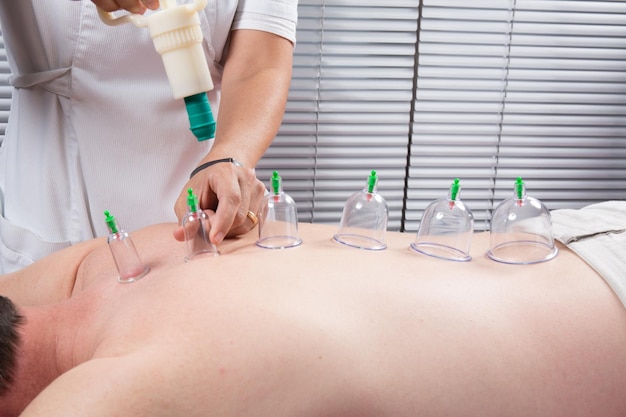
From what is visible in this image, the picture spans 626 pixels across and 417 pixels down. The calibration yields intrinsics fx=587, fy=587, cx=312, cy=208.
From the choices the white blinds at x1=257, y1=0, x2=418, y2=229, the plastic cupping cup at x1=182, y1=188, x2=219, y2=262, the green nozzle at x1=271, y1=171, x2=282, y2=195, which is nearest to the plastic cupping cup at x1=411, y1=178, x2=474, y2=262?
the green nozzle at x1=271, y1=171, x2=282, y2=195

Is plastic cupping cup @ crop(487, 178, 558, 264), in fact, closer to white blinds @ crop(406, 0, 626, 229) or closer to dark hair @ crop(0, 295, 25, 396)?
dark hair @ crop(0, 295, 25, 396)

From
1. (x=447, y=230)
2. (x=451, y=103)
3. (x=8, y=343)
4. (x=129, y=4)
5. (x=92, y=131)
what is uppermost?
(x=129, y=4)

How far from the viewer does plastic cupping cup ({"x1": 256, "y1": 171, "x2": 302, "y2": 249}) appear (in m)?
1.29

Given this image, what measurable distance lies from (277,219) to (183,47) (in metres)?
0.44

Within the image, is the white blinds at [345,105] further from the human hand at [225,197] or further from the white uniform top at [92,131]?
the human hand at [225,197]

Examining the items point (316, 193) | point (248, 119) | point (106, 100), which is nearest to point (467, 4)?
point (316, 193)

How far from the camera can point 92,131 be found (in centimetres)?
147

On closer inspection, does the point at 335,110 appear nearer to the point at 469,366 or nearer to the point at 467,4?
the point at 467,4

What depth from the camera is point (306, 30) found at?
90.3 inches

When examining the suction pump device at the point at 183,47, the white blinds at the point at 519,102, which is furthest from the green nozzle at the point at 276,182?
the white blinds at the point at 519,102

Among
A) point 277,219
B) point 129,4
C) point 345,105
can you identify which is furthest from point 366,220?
point 345,105

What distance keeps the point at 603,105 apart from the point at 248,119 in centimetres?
182

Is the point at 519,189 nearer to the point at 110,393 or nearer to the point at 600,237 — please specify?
the point at 600,237

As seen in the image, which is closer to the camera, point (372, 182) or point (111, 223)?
point (111, 223)
